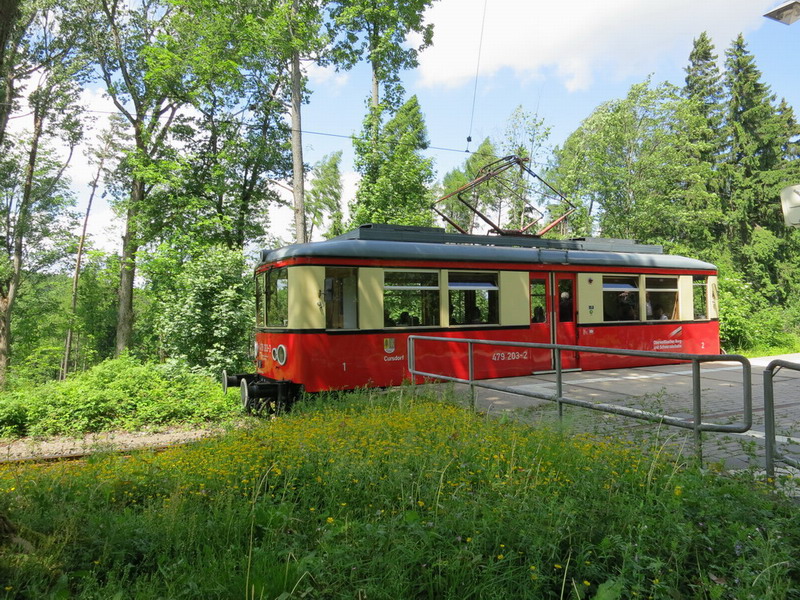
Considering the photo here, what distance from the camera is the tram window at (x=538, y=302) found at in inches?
443

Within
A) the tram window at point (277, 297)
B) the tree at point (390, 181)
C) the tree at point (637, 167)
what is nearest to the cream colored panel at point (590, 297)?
the tram window at point (277, 297)

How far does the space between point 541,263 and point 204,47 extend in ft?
49.0

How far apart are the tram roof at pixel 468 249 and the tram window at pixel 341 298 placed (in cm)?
31

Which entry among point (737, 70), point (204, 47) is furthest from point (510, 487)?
point (737, 70)

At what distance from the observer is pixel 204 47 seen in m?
19.0

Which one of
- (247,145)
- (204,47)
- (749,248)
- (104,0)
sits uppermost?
(104,0)

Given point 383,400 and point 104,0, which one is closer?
point 383,400

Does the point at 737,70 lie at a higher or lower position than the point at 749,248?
higher

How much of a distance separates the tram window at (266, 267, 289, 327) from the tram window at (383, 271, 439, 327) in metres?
1.69

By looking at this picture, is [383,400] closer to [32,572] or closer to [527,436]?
[527,436]

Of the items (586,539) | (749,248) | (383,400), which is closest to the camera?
(586,539)

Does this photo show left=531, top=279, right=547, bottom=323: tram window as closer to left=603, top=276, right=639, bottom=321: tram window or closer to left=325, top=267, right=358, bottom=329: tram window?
left=603, top=276, right=639, bottom=321: tram window

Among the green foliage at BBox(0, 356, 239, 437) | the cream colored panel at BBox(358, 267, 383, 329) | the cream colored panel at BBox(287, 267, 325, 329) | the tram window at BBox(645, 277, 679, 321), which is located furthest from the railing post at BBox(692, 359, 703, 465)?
the tram window at BBox(645, 277, 679, 321)

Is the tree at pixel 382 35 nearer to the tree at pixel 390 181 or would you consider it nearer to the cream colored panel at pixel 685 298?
the tree at pixel 390 181
